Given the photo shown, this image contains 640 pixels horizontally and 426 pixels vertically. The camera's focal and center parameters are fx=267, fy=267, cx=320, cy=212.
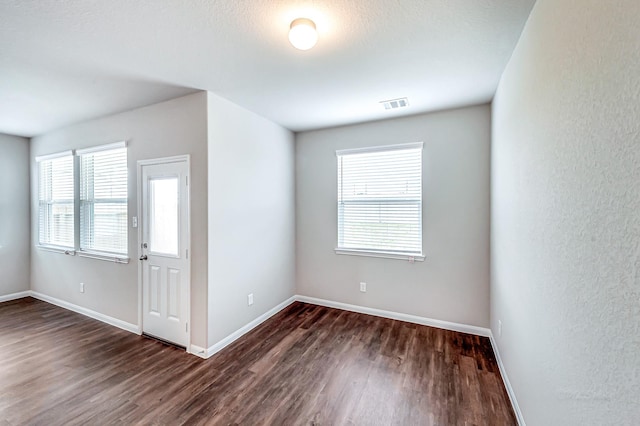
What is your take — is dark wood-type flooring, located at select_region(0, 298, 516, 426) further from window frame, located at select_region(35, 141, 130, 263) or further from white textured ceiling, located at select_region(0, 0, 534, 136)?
white textured ceiling, located at select_region(0, 0, 534, 136)

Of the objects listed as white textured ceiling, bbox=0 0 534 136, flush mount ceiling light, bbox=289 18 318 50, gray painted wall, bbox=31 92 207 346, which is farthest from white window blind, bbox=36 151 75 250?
flush mount ceiling light, bbox=289 18 318 50

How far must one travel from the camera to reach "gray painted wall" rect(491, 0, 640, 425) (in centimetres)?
80

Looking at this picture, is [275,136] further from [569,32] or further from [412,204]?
[569,32]

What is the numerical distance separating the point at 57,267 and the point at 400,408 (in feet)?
16.7

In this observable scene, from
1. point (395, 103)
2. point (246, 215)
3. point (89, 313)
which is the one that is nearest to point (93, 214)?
point (89, 313)

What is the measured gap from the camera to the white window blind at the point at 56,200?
156 inches

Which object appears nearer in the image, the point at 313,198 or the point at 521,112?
the point at 521,112

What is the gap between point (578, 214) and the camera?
110 centimetres

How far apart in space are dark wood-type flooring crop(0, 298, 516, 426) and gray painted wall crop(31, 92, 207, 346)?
0.41 meters

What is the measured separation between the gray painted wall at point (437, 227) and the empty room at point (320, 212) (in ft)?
0.08

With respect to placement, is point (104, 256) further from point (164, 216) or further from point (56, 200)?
point (56, 200)

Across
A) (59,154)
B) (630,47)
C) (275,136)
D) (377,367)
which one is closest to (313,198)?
(275,136)

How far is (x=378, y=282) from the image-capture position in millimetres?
3680

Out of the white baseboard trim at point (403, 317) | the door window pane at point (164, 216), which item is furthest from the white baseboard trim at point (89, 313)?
the white baseboard trim at point (403, 317)
